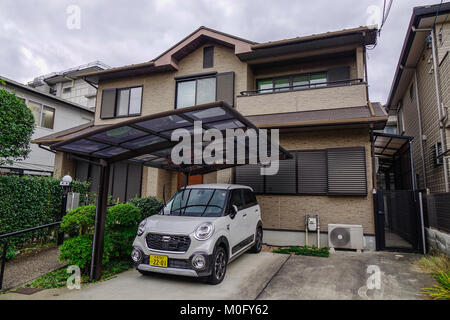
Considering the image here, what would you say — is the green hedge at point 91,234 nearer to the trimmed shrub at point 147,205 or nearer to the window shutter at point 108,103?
the trimmed shrub at point 147,205

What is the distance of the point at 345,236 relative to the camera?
7273 mm

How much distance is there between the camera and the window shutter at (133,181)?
1137 centimetres

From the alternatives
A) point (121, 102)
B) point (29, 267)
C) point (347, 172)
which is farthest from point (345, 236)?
point (121, 102)

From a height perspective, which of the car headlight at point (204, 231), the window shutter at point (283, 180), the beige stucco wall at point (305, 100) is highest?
the beige stucco wall at point (305, 100)

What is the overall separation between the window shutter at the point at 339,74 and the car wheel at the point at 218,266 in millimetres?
7639

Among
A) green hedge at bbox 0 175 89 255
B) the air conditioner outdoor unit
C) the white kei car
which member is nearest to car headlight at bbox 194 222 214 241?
the white kei car

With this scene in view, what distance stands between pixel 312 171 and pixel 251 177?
1968 mm

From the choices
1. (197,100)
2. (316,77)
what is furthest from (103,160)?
(316,77)

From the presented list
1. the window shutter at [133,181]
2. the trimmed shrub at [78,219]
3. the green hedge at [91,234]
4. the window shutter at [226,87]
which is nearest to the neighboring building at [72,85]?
the window shutter at [133,181]

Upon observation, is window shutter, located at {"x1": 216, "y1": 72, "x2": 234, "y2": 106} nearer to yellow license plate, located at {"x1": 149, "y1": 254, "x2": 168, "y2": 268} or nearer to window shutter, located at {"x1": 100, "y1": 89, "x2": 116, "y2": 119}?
window shutter, located at {"x1": 100, "y1": 89, "x2": 116, "y2": 119}

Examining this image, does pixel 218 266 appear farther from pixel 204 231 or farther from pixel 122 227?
pixel 122 227

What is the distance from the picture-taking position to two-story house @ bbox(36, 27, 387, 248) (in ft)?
25.3

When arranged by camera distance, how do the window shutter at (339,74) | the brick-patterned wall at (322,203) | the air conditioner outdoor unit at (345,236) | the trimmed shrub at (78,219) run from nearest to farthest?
the trimmed shrub at (78,219)
the air conditioner outdoor unit at (345,236)
the brick-patterned wall at (322,203)
the window shutter at (339,74)

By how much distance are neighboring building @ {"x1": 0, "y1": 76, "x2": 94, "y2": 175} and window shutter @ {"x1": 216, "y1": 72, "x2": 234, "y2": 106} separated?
33.7 ft
